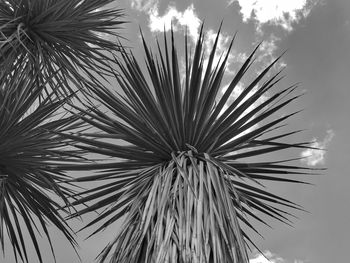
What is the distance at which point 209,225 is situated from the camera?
3.17m

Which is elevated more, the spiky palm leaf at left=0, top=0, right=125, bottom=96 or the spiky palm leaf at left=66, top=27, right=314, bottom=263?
the spiky palm leaf at left=0, top=0, right=125, bottom=96

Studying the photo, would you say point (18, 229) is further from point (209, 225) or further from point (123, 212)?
point (209, 225)

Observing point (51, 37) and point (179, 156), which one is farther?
point (51, 37)

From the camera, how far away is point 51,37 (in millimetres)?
5379

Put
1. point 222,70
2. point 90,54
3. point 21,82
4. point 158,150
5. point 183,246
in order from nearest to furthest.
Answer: point 183,246
point 158,150
point 222,70
point 21,82
point 90,54

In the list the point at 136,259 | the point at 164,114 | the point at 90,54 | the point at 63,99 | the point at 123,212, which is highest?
the point at 90,54

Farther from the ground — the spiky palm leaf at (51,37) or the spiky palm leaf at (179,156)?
the spiky palm leaf at (51,37)

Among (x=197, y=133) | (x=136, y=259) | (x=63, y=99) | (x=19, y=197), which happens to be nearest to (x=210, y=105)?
(x=197, y=133)

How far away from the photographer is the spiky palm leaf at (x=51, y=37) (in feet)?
16.9

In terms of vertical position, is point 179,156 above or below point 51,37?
below

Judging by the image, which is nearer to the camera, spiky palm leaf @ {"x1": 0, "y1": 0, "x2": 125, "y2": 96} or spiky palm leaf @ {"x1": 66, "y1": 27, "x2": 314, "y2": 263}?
spiky palm leaf @ {"x1": 66, "y1": 27, "x2": 314, "y2": 263}

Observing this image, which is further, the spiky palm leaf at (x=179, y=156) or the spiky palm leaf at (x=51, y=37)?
the spiky palm leaf at (x=51, y=37)

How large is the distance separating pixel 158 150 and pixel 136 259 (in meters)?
0.86

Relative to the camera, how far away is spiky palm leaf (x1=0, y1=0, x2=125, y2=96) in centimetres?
514
